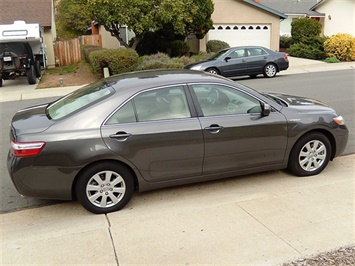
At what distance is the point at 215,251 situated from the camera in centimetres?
312

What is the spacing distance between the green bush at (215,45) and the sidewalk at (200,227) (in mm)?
16774

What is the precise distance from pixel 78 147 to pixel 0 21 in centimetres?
2022

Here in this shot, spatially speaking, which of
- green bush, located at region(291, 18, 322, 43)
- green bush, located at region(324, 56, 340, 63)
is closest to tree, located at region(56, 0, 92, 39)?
green bush, located at region(291, 18, 322, 43)

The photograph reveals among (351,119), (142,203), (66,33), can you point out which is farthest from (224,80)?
(66,33)

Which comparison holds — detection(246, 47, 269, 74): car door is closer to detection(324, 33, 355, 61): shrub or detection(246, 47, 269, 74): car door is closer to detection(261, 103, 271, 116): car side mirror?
detection(324, 33, 355, 61): shrub

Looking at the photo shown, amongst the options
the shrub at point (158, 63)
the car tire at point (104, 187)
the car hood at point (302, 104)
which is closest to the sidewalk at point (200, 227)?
the car tire at point (104, 187)

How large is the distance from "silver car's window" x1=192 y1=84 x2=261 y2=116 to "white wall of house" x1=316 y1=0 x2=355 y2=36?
986 inches

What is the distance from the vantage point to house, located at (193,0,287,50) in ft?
68.9

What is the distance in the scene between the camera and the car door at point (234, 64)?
1453 centimetres

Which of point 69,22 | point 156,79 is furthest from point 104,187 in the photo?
point 69,22

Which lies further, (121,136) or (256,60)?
(256,60)

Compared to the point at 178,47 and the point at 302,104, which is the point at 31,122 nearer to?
the point at 302,104

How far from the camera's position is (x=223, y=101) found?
425 cm

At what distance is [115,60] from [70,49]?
8.72m
